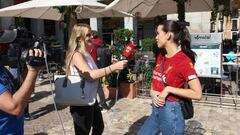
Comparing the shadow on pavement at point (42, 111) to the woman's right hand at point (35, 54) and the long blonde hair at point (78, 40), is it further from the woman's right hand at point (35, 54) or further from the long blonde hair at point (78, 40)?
the woman's right hand at point (35, 54)

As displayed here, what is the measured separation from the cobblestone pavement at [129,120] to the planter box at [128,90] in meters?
0.20

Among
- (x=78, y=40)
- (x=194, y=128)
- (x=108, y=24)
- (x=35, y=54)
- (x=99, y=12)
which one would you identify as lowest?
(x=194, y=128)

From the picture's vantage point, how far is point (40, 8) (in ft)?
29.2

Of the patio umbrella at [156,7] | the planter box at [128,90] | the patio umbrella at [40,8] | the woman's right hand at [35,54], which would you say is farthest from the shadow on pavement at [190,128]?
the woman's right hand at [35,54]

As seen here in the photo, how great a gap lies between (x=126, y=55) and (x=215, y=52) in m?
4.82

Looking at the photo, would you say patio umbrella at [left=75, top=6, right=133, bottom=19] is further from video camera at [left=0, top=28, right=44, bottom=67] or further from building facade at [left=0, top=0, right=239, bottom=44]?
video camera at [left=0, top=28, right=44, bottom=67]

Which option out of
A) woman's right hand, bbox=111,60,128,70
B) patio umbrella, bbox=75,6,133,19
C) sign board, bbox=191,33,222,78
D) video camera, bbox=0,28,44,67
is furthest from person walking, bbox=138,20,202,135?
patio umbrella, bbox=75,6,133,19

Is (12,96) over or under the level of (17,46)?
under

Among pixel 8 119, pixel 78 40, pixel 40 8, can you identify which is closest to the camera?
pixel 8 119

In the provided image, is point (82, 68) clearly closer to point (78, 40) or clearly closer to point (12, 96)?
point (78, 40)

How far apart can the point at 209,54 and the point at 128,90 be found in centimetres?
219

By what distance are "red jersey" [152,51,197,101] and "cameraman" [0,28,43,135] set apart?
51.0 inches

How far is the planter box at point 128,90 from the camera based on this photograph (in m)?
7.91

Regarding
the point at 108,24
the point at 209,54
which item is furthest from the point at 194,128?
the point at 108,24
